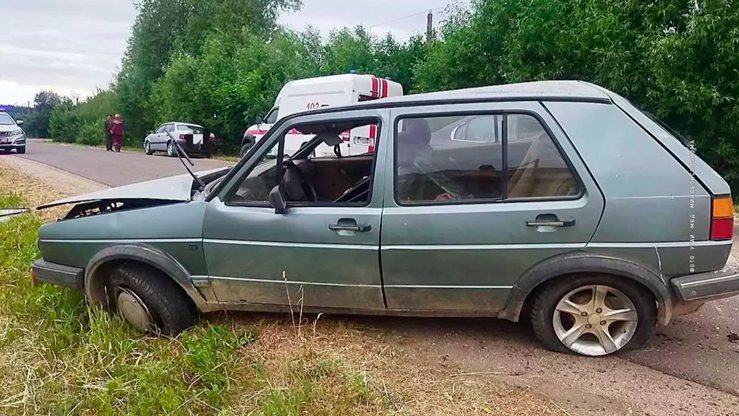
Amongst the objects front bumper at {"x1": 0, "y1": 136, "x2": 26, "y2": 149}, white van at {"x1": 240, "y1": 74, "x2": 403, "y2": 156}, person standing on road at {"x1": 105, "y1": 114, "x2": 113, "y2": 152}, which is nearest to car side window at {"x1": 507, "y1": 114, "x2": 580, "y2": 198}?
white van at {"x1": 240, "y1": 74, "x2": 403, "y2": 156}

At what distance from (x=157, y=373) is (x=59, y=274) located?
1.29m

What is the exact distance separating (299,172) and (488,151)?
142 cm

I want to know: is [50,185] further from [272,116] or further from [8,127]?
[8,127]

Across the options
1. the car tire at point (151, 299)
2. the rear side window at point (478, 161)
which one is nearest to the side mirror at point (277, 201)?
the rear side window at point (478, 161)

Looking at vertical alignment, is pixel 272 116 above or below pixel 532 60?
below

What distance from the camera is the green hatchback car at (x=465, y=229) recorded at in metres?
3.12

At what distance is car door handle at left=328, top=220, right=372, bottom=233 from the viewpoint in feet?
10.9

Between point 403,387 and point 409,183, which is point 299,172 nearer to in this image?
point 409,183

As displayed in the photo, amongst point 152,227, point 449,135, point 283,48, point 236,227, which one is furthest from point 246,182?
point 283,48

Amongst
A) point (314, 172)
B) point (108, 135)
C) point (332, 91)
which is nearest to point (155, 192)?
point (314, 172)

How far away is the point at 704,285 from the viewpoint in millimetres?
3129

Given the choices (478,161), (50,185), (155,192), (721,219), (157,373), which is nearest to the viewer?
(721,219)

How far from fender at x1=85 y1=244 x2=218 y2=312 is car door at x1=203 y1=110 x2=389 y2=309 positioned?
0.56 feet

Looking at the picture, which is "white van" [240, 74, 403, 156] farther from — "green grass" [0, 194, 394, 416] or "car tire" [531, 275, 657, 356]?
"car tire" [531, 275, 657, 356]
